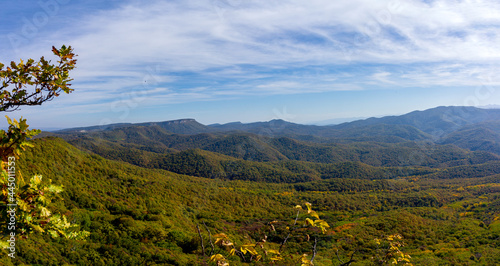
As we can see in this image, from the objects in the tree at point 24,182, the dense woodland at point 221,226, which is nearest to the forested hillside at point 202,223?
the dense woodland at point 221,226

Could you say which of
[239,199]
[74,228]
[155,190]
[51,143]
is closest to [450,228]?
[239,199]

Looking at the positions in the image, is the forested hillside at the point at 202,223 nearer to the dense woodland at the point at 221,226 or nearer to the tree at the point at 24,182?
the dense woodland at the point at 221,226

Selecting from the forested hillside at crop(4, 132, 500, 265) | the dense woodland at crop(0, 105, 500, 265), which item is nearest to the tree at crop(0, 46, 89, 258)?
the dense woodland at crop(0, 105, 500, 265)

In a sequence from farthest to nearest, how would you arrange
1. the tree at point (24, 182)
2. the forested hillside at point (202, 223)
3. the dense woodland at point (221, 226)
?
the forested hillside at point (202, 223), the dense woodland at point (221, 226), the tree at point (24, 182)

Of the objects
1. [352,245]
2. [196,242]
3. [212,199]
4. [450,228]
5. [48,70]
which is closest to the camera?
[48,70]

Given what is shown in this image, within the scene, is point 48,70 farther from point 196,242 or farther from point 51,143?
point 51,143

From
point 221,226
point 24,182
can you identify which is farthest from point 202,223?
point 24,182

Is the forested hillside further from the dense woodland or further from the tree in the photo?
the tree

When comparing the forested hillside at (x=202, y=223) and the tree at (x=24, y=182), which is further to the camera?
the forested hillside at (x=202, y=223)

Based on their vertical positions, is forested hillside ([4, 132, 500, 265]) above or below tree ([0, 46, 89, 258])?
below

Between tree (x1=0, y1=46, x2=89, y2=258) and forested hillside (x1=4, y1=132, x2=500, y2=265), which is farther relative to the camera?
forested hillside (x1=4, y1=132, x2=500, y2=265)

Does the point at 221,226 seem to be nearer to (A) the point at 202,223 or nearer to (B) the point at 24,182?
(A) the point at 202,223
